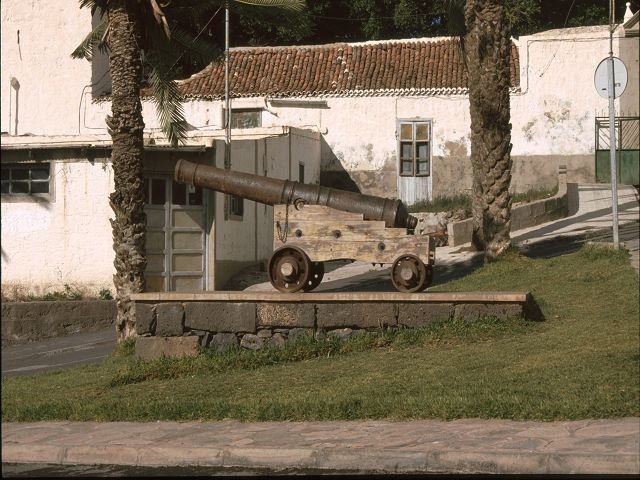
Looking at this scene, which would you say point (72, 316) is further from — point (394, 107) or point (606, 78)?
point (394, 107)

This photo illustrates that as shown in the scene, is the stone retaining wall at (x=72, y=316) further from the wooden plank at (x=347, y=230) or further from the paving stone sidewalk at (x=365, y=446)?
the paving stone sidewalk at (x=365, y=446)

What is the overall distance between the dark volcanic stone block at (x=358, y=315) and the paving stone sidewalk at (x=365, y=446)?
11.8 feet

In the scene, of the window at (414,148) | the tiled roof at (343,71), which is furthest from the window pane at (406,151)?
the tiled roof at (343,71)

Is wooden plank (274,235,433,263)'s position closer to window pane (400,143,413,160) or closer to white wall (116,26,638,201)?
white wall (116,26,638,201)

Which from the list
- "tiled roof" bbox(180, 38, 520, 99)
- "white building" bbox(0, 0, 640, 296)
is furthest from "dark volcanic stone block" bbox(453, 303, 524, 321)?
"tiled roof" bbox(180, 38, 520, 99)

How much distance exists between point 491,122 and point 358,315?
21.1 ft

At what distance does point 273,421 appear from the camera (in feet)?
30.3

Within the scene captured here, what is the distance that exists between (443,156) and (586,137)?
13.1 ft

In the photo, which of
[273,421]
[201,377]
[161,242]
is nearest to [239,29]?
[161,242]

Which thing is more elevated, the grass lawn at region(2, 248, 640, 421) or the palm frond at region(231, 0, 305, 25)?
the palm frond at region(231, 0, 305, 25)

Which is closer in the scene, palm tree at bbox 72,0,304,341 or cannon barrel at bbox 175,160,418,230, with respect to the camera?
cannon barrel at bbox 175,160,418,230

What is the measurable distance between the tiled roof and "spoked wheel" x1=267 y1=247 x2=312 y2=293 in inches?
696

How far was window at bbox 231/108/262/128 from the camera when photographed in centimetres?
3073

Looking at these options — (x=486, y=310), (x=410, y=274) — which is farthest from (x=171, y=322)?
(x=486, y=310)
